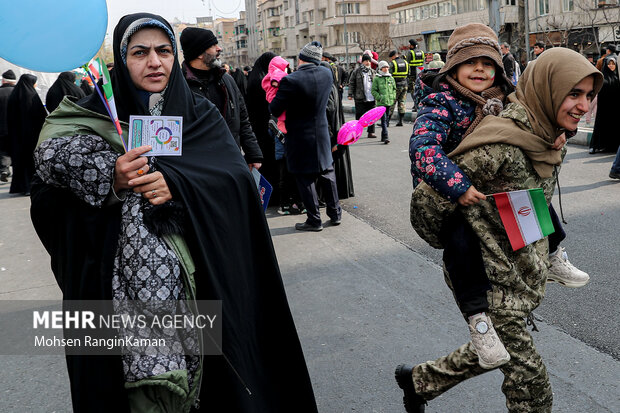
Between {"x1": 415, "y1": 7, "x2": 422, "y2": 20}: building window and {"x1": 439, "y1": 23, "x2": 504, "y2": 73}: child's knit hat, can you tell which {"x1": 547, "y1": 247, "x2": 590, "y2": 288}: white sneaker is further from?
{"x1": 415, "y1": 7, "x2": 422, "y2": 20}: building window

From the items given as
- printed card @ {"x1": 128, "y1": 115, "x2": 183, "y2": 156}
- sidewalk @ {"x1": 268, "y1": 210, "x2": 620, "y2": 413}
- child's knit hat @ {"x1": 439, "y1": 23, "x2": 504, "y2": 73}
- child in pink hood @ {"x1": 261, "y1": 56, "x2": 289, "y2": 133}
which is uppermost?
child in pink hood @ {"x1": 261, "y1": 56, "x2": 289, "y2": 133}

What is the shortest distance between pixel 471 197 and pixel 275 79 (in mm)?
4753

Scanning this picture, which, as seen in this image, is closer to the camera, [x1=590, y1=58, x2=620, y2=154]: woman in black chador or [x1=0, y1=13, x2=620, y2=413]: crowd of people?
[x1=0, y1=13, x2=620, y2=413]: crowd of people

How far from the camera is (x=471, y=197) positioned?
8.49 feet

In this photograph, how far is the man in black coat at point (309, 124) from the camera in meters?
6.64

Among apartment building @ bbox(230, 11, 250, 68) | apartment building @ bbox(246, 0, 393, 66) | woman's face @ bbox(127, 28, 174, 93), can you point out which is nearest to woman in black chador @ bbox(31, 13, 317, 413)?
woman's face @ bbox(127, 28, 174, 93)

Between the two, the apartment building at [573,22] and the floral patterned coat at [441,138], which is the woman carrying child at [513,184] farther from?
the apartment building at [573,22]

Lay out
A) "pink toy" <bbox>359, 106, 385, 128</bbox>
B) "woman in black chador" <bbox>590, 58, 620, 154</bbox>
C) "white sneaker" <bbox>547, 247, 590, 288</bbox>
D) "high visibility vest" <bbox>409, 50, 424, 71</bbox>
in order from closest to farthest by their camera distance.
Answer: "white sneaker" <bbox>547, 247, 590, 288</bbox>
"pink toy" <bbox>359, 106, 385, 128</bbox>
"woman in black chador" <bbox>590, 58, 620, 154</bbox>
"high visibility vest" <bbox>409, 50, 424, 71</bbox>

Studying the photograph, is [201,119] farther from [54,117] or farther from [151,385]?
[151,385]

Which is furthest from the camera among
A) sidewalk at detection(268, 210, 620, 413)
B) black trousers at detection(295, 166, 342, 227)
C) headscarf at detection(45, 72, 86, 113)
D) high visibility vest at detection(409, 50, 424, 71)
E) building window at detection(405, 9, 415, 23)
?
building window at detection(405, 9, 415, 23)

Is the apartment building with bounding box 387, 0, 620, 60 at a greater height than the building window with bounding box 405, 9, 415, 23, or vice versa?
the building window with bounding box 405, 9, 415, 23

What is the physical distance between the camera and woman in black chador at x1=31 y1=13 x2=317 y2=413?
2.36 m

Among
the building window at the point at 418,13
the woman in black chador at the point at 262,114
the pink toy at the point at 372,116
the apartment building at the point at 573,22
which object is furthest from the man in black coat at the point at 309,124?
the building window at the point at 418,13

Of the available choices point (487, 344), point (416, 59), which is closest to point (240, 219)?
point (487, 344)
